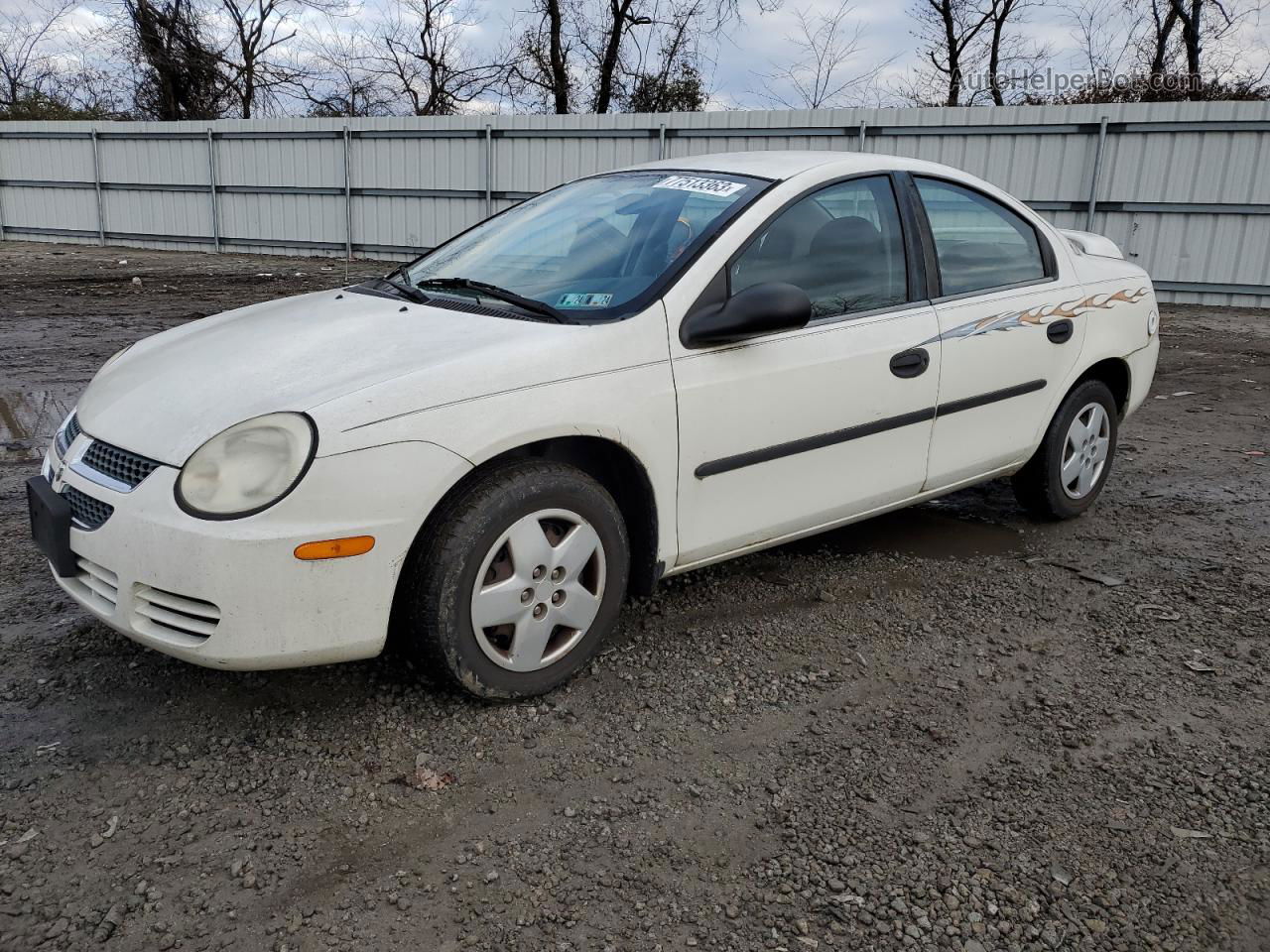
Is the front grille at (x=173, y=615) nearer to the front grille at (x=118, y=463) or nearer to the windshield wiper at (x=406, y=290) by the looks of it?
the front grille at (x=118, y=463)

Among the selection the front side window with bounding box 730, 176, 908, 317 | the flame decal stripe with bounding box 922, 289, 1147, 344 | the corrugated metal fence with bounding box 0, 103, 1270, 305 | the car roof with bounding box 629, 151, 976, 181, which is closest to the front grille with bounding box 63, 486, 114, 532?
the front side window with bounding box 730, 176, 908, 317

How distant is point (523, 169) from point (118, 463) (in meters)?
15.3

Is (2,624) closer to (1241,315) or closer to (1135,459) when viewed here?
(1135,459)

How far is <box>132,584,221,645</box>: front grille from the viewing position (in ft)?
8.14

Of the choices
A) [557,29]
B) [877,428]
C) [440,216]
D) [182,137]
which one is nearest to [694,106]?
[557,29]

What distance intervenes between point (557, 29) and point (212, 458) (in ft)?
83.4

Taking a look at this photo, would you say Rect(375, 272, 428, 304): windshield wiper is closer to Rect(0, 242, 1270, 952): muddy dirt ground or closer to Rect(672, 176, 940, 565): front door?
Rect(672, 176, 940, 565): front door

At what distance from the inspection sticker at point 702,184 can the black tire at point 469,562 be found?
116 centimetres

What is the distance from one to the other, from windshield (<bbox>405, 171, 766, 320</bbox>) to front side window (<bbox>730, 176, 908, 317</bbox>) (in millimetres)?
162

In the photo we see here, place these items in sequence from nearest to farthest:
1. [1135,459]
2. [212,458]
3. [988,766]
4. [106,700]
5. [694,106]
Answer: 1. [212,458]
2. [988,766]
3. [106,700]
4. [1135,459]
5. [694,106]

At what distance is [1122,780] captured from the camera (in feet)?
8.59

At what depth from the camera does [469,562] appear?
2.67 m

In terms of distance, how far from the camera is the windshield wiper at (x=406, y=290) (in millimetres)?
3392

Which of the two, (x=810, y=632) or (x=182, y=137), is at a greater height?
(x=182, y=137)
